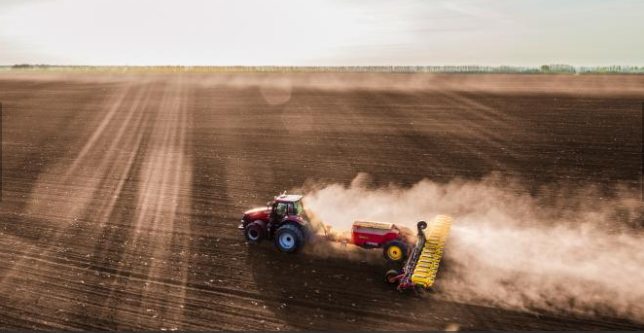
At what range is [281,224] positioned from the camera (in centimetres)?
1385

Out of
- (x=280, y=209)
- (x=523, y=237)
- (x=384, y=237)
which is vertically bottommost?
(x=523, y=237)

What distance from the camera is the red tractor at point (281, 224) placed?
44.2 feet

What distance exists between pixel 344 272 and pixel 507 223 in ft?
21.5

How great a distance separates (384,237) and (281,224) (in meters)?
3.18

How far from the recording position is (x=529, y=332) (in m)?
9.79

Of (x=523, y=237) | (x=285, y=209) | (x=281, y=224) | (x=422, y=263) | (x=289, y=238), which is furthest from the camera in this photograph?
(x=523, y=237)

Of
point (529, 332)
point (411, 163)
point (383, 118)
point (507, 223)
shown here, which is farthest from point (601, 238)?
point (383, 118)

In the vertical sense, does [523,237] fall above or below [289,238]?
below

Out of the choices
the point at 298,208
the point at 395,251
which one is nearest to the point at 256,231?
the point at 298,208

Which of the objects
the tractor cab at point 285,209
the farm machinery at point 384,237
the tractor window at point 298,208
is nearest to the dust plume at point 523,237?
the farm machinery at point 384,237

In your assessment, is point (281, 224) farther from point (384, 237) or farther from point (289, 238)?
point (384, 237)

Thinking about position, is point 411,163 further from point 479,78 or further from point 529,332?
point 479,78

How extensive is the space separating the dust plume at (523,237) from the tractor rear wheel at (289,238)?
6.34 ft

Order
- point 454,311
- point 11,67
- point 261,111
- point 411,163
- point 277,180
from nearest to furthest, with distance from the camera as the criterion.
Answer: point 454,311
point 277,180
point 411,163
point 261,111
point 11,67
